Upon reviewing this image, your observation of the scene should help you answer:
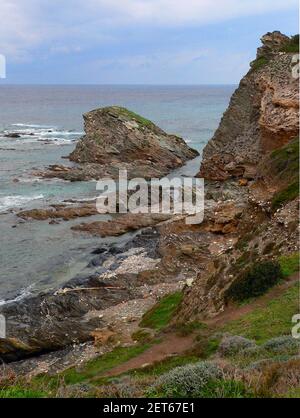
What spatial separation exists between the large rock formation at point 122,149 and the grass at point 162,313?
40.4 m

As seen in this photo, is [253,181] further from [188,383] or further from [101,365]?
[188,383]

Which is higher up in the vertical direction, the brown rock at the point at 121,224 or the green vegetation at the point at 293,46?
the green vegetation at the point at 293,46

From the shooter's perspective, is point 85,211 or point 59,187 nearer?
point 85,211

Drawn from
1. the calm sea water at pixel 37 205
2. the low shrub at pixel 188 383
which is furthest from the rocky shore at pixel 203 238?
the low shrub at pixel 188 383

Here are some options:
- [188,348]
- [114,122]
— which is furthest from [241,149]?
[188,348]

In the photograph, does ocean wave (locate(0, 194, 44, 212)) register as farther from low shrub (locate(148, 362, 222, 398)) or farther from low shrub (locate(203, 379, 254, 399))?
low shrub (locate(203, 379, 254, 399))

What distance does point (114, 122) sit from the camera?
249 ft

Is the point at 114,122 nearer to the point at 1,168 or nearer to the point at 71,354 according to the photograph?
the point at 1,168

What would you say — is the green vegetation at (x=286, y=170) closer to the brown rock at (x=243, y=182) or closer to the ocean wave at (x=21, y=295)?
the ocean wave at (x=21, y=295)

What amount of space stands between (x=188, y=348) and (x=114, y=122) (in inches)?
2447

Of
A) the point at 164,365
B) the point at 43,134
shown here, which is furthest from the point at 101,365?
the point at 43,134

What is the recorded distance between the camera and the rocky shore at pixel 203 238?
22031 millimetres

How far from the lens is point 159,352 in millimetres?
17516

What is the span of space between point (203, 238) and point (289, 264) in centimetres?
1701
